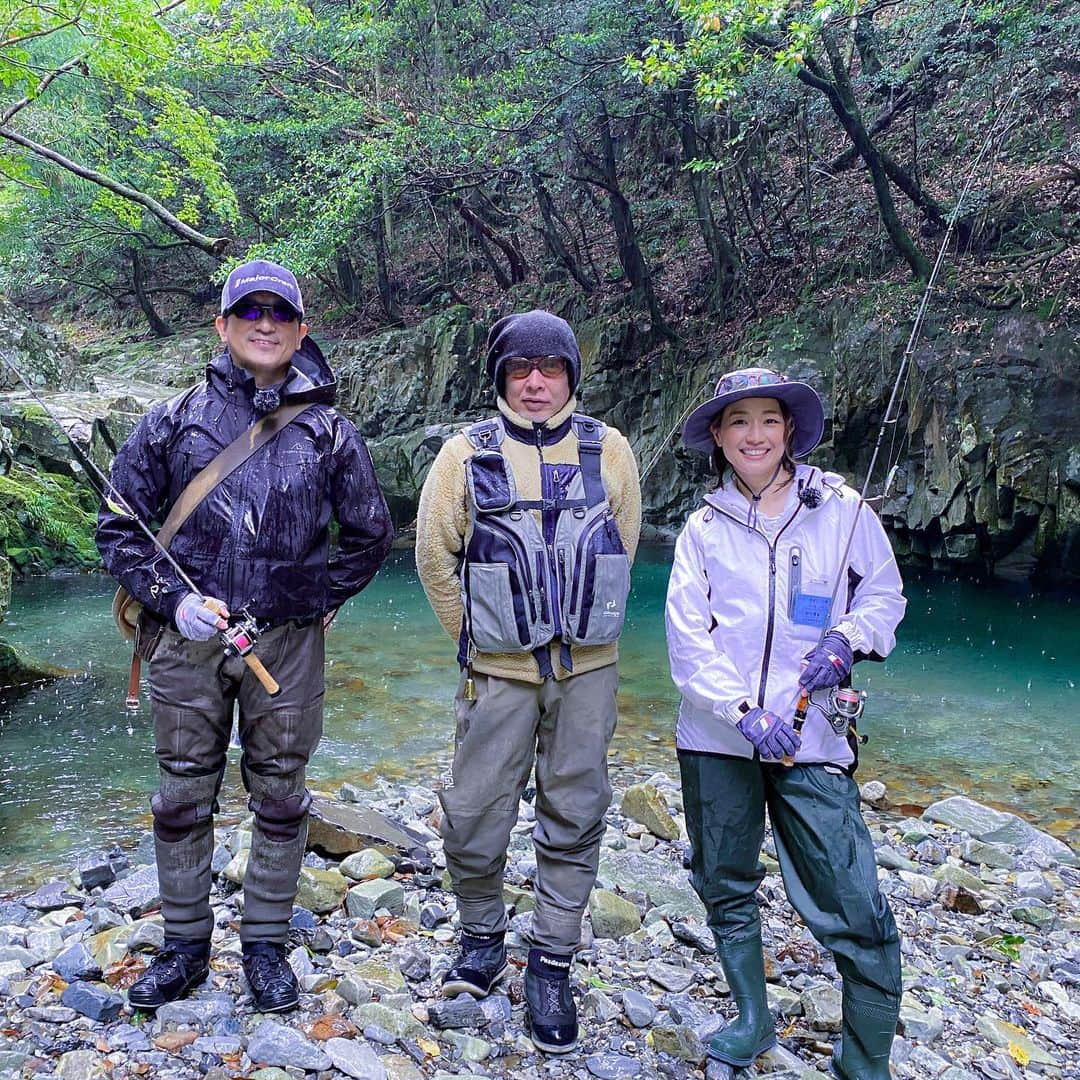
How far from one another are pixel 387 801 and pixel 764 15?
7.73 metres

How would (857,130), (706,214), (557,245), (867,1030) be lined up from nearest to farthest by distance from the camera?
(867,1030) < (857,130) < (706,214) < (557,245)

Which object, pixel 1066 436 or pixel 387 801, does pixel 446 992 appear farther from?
pixel 1066 436

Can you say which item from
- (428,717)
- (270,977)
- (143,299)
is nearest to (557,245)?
(143,299)

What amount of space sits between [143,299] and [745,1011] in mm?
29503

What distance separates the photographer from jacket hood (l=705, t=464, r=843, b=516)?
2.84m

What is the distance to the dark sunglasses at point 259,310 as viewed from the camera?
2.97 metres

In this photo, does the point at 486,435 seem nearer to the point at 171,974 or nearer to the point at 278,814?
the point at 278,814

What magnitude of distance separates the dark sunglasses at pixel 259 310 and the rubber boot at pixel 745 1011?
2406 millimetres

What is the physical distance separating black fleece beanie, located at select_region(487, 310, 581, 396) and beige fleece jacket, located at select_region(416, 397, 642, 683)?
11 cm

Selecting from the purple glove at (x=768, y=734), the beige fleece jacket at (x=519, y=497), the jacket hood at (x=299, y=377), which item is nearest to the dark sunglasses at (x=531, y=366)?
the beige fleece jacket at (x=519, y=497)

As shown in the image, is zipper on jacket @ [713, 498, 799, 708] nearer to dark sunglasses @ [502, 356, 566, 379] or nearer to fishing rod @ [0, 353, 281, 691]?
dark sunglasses @ [502, 356, 566, 379]

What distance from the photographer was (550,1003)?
2920 mm

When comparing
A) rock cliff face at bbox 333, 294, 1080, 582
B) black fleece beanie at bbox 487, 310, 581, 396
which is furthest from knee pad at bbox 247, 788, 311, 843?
rock cliff face at bbox 333, 294, 1080, 582

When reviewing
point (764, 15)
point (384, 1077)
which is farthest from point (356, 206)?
point (384, 1077)
